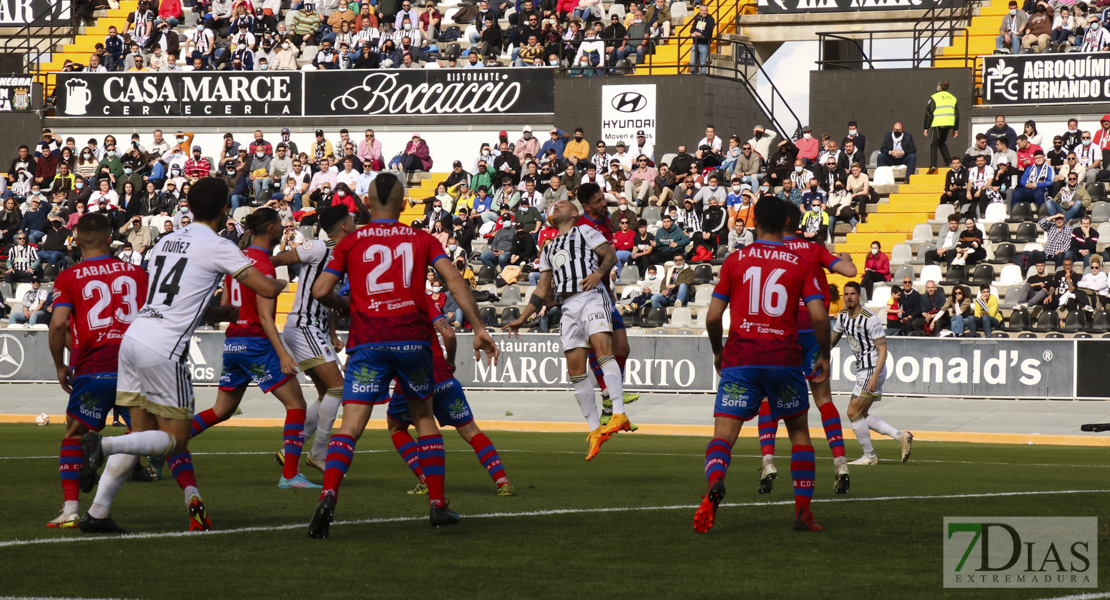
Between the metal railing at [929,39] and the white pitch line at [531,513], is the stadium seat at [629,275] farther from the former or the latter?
the white pitch line at [531,513]

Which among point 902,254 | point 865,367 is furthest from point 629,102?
point 865,367

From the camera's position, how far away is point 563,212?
44.3 feet

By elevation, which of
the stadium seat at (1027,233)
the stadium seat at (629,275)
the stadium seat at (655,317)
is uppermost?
the stadium seat at (1027,233)

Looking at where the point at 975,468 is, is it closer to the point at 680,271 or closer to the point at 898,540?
the point at 898,540

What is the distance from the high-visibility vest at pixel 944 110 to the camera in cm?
3100

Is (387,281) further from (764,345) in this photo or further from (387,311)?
(764,345)

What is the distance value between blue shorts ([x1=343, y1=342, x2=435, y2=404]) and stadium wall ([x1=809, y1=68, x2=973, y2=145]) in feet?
86.3

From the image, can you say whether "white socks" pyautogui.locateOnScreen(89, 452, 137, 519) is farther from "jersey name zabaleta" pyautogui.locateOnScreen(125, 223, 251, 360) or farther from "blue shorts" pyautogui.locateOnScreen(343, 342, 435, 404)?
"blue shorts" pyautogui.locateOnScreen(343, 342, 435, 404)

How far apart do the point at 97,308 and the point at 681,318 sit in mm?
18247

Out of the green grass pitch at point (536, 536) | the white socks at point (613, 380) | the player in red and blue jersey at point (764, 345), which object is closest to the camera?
the green grass pitch at point (536, 536)

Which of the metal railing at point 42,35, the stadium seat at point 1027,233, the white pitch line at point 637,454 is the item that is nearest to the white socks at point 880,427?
the white pitch line at point 637,454

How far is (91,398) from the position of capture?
9633mm

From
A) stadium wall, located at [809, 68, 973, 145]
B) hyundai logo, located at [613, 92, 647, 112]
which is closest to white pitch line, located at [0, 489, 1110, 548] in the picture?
stadium wall, located at [809, 68, 973, 145]

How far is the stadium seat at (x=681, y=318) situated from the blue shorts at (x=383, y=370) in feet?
60.1
